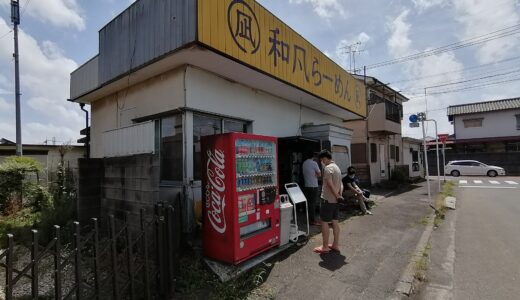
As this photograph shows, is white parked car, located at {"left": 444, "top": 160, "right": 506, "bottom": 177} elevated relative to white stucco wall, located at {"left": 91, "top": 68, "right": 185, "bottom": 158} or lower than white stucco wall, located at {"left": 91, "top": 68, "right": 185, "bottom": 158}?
lower

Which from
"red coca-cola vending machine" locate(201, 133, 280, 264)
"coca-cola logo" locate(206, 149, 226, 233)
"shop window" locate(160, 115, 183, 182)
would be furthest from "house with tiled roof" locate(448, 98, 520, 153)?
"coca-cola logo" locate(206, 149, 226, 233)

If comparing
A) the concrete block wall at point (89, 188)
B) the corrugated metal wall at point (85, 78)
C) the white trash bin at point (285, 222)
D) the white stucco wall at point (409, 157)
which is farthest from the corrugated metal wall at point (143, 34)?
the white stucco wall at point (409, 157)

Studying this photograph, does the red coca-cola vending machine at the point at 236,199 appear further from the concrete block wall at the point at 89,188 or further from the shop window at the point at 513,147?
the shop window at the point at 513,147

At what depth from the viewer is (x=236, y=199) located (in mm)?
4582

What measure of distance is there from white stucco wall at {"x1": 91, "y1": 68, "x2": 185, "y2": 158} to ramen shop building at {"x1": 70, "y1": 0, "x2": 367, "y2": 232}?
0.08 feet

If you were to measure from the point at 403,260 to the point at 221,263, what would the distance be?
319 cm

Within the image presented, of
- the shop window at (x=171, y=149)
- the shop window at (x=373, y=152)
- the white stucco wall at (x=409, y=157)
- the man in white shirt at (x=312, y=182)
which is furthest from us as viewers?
the white stucco wall at (x=409, y=157)

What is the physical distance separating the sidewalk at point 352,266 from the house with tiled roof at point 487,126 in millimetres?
32071

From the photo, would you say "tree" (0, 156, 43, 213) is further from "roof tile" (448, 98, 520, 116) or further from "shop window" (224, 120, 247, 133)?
"roof tile" (448, 98, 520, 116)

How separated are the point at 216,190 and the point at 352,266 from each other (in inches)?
103

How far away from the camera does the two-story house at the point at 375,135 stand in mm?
17406

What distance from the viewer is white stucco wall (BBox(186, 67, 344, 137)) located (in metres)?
6.15

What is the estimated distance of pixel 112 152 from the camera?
21.0 ft

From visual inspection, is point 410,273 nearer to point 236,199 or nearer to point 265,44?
point 236,199
